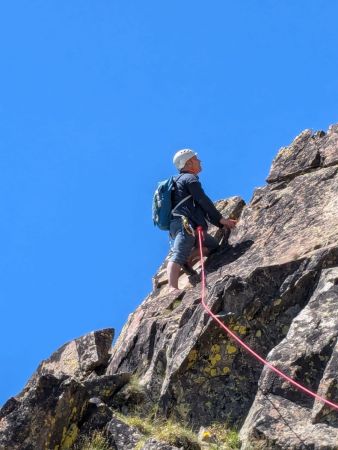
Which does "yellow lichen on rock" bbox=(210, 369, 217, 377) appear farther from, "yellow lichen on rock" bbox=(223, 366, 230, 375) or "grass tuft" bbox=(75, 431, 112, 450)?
"grass tuft" bbox=(75, 431, 112, 450)

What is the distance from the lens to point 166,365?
19.3 metres

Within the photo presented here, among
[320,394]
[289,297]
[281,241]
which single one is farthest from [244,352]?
[281,241]

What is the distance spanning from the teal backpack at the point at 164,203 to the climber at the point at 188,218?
4.3 inches

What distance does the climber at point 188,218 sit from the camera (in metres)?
22.9

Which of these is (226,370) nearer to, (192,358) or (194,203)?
(192,358)

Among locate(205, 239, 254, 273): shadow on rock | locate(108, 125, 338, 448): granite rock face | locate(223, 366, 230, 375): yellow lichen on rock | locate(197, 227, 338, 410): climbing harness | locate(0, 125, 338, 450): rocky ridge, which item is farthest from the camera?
locate(205, 239, 254, 273): shadow on rock

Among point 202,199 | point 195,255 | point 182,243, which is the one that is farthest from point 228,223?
point 182,243

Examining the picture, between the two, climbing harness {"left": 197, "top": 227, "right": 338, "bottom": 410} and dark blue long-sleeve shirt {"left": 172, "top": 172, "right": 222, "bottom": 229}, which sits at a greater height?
dark blue long-sleeve shirt {"left": 172, "top": 172, "right": 222, "bottom": 229}

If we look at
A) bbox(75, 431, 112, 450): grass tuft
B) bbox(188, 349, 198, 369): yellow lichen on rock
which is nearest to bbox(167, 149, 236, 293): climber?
bbox(188, 349, 198, 369): yellow lichen on rock

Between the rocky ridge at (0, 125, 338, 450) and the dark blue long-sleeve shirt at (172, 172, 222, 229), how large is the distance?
72cm

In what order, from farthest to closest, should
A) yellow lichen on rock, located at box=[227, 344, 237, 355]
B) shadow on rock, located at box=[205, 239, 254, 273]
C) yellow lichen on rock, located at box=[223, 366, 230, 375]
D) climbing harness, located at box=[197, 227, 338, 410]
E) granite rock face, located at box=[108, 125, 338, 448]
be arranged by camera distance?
shadow on rock, located at box=[205, 239, 254, 273] < yellow lichen on rock, located at box=[227, 344, 237, 355] < yellow lichen on rock, located at box=[223, 366, 230, 375] < granite rock face, located at box=[108, 125, 338, 448] < climbing harness, located at box=[197, 227, 338, 410]

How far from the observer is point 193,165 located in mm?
23797

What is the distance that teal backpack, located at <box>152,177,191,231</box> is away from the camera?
77.1ft

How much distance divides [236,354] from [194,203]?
235 inches
